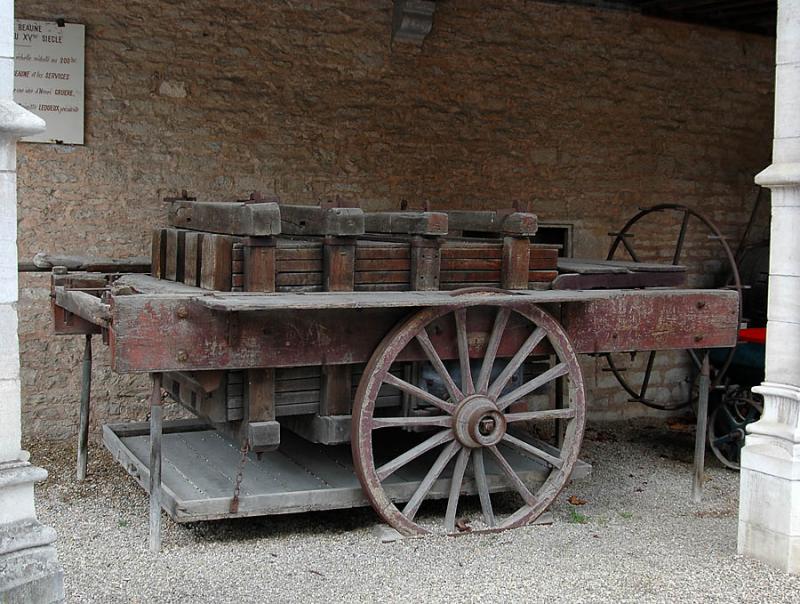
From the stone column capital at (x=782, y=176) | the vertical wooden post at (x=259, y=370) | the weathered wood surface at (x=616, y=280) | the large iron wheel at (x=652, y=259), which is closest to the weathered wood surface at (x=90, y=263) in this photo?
the vertical wooden post at (x=259, y=370)

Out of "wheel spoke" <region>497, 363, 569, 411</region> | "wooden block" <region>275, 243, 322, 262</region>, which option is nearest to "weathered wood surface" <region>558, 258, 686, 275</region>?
"wheel spoke" <region>497, 363, 569, 411</region>

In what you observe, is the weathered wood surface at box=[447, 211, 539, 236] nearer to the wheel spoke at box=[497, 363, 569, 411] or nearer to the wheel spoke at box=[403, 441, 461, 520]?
the wheel spoke at box=[497, 363, 569, 411]

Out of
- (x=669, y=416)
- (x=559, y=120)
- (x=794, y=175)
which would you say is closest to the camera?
(x=794, y=175)

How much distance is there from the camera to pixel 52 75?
6.56 meters

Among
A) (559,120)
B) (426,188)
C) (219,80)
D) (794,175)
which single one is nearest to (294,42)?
(219,80)

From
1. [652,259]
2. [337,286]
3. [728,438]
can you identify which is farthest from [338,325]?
[652,259]

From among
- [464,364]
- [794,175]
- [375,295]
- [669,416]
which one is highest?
[794,175]

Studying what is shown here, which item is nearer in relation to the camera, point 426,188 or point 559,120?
point 426,188

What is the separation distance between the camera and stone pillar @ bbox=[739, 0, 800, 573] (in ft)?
14.5

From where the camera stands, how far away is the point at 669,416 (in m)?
8.95

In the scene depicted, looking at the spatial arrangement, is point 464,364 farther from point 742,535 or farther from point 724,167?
point 724,167

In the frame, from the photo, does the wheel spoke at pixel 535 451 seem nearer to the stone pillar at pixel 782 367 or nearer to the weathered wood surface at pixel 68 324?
the stone pillar at pixel 782 367

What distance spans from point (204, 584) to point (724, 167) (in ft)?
22.4

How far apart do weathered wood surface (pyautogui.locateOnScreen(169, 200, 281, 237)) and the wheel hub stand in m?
1.29
